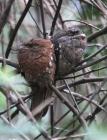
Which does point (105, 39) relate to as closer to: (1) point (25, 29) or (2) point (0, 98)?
(1) point (25, 29)

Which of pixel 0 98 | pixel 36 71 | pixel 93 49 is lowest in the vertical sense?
pixel 93 49

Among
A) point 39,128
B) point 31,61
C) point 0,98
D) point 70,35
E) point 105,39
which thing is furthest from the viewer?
point 105,39

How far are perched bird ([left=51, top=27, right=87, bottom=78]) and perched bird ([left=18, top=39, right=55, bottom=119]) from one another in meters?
0.12

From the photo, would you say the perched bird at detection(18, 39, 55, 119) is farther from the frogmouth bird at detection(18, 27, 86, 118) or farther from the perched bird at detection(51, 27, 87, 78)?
the perched bird at detection(51, 27, 87, 78)

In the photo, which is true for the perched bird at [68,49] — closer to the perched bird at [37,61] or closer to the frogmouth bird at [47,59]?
the frogmouth bird at [47,59]

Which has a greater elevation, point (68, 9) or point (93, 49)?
point (68, 9)

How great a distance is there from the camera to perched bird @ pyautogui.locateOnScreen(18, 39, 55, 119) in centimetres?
207

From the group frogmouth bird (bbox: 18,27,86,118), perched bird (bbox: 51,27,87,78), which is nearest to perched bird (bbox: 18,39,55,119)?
frogmouth bird (bbox: 18,27,86,118)

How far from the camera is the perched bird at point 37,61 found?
2.07m

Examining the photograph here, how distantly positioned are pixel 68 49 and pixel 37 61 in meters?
0.34

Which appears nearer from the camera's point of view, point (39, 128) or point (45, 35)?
point (39, 128)

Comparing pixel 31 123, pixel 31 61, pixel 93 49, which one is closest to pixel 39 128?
pixel 31 123

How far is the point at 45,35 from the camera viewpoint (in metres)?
2.47

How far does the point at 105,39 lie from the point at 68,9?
341 millimetres
